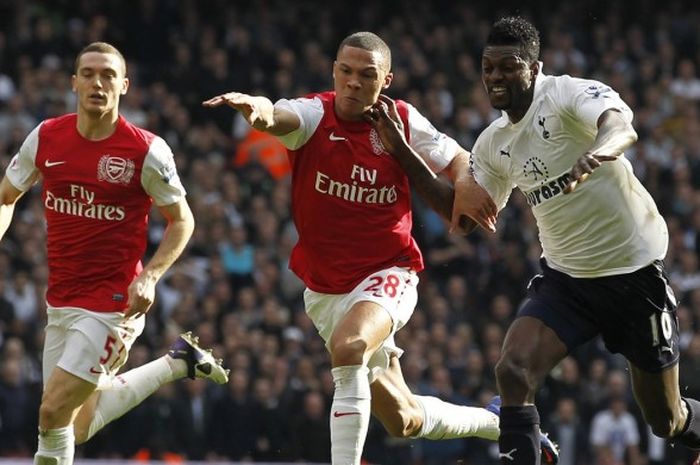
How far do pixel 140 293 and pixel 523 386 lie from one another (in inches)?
92.1

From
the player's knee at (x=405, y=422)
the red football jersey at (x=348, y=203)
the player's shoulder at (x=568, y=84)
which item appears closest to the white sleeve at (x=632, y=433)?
the player's knee at (x=405, y=422)

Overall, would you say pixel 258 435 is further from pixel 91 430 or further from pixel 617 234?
pixel 617 234

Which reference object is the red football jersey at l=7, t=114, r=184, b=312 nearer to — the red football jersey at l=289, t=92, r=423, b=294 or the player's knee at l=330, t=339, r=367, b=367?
the red football jersey at l=289, t=92, r=423, b=294

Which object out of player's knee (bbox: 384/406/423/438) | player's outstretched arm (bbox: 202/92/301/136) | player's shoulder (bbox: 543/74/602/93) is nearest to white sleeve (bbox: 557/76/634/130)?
player's shoulder (bbox: 543/74/602/93)

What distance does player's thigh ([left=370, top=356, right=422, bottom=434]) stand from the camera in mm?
9133

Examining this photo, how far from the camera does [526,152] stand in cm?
825

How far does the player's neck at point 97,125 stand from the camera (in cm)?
931

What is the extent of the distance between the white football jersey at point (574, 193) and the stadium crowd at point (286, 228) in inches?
287

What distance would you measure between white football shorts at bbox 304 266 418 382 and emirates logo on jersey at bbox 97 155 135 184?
1.32 m

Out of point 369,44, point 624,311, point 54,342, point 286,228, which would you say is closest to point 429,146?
point 369,44

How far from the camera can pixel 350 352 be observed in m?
8.22

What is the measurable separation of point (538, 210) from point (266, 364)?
7.89 meters

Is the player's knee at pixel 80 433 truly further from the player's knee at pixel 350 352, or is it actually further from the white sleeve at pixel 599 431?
the white sleeve at pixel 599 431

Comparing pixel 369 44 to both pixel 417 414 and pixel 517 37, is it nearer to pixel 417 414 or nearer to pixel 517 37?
pixel 517 37
